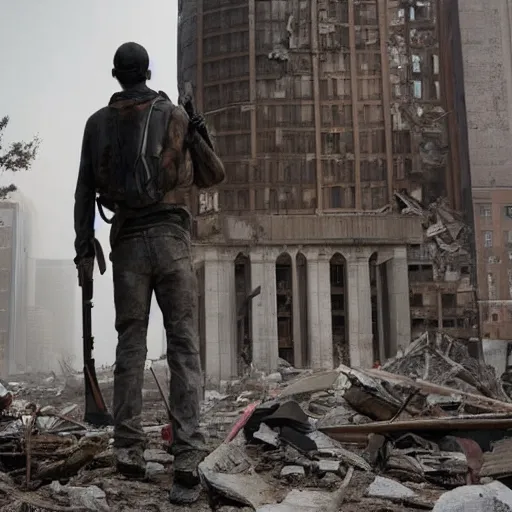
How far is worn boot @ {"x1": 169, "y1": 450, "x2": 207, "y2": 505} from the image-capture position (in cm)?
288

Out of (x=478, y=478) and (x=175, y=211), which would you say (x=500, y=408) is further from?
(x=175, y=211)

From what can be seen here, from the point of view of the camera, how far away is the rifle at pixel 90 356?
3722 mm

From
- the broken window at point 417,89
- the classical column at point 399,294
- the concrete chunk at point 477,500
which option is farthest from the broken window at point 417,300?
the concrete chunk at point 477,500

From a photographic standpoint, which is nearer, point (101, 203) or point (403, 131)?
point (101, 203)

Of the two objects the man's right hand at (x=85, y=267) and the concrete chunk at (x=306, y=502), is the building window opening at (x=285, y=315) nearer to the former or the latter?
the man's right hand at (x=85, y=267)

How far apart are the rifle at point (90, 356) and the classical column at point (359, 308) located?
19468 millimetres

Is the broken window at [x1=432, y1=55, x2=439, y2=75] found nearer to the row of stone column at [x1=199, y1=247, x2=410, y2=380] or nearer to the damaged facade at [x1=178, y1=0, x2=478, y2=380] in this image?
the damaged facade at [x1=178, y1=0, x2=478, y2=380]

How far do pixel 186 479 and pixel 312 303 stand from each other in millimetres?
20550

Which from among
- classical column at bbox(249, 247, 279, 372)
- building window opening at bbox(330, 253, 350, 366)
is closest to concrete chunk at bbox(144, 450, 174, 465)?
classical column at bbox(249, 247, 279, 372)

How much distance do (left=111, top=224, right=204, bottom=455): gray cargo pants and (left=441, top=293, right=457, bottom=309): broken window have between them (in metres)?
23.1

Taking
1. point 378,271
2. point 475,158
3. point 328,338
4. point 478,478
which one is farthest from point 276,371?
point 478,478

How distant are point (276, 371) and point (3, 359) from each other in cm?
3556

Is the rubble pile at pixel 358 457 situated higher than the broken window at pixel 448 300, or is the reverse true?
the broken window at pixel 448 300

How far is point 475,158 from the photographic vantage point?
82.9 feet
